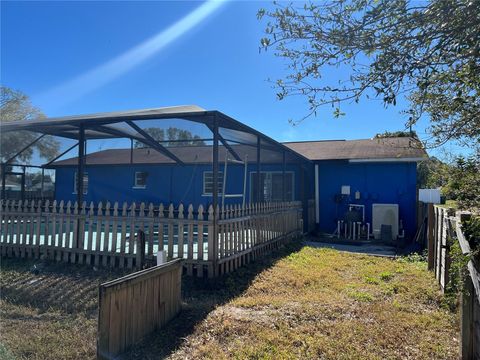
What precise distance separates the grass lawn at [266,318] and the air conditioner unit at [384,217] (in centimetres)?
580

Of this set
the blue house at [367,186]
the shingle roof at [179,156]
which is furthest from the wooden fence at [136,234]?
the blue house at [367,186]

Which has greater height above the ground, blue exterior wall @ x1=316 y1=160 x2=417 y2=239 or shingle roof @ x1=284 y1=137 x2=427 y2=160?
shingle roof @ x1=284 y1=137 x2=427 y2=160

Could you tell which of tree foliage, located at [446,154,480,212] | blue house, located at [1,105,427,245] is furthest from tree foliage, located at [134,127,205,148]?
tree foliage, located at [446,154,480,212]

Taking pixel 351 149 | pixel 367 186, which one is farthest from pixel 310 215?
pixel 351 149

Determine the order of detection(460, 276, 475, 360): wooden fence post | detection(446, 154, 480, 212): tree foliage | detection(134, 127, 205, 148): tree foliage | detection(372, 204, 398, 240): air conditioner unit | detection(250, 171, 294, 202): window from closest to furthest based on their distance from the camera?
detection(446, 154, 480, 212): tree foliage → detection(460, 276, 475, 360): wooden fence post → detection(134, 127, 205, 148): tree foliage → detection(372, 204, 398, 240): air conditioner unit → detection(250, 171, 294, 202): window

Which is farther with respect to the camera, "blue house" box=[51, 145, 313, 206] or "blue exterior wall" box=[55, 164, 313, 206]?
"blue exterior wall" box=[55, 164, 313, 206]

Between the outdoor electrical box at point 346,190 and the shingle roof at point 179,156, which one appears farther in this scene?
the outdoor electrical box at point 346,190

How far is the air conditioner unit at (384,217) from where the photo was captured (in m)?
11.7

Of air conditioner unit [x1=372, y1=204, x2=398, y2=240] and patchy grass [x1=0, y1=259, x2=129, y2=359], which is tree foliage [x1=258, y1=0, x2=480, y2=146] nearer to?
patchy grass [x1=0, y1=259, x2=129, y2=359]

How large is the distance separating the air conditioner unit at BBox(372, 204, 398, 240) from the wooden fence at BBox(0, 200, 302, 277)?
5738 millimetres

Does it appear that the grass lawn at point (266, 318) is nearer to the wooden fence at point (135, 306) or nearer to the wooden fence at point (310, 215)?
the wooden fence at point (135, 306)

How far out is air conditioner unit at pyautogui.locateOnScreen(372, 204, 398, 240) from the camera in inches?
460

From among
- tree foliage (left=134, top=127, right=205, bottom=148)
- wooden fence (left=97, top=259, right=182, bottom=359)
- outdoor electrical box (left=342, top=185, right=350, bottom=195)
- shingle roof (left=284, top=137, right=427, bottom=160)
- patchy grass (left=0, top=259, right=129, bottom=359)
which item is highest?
shingle roof (left=284, top=137, right=427, bottom=160)

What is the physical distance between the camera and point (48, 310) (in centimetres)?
436
